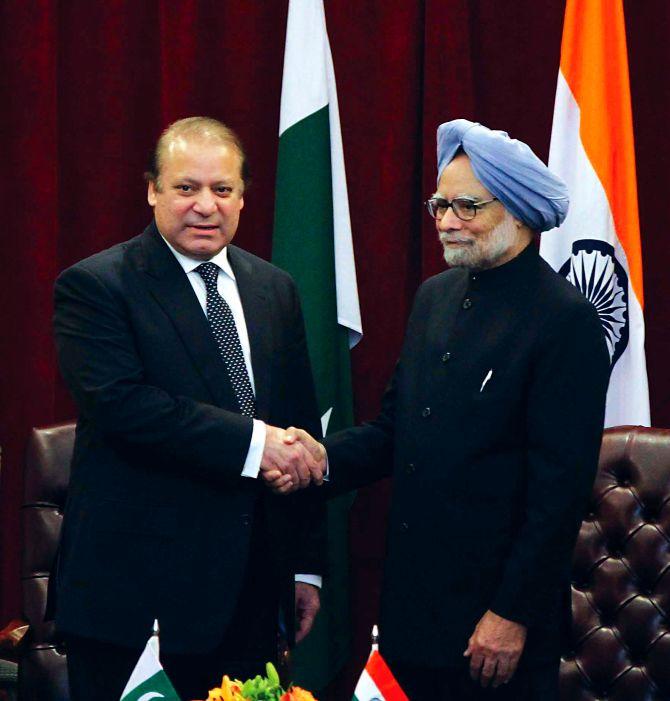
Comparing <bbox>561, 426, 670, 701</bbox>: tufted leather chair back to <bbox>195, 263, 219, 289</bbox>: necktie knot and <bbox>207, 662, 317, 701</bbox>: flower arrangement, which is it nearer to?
<bbox>195, 263, 219, 289</bbox>: necktie knot

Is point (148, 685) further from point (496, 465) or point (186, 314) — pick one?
point (186, 314)

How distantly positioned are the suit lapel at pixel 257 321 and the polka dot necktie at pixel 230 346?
23 millimetres

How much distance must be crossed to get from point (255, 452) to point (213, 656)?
0.48m

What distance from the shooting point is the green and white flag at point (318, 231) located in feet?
12.0

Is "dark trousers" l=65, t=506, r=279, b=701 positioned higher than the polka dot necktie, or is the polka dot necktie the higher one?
the polka dot necktie

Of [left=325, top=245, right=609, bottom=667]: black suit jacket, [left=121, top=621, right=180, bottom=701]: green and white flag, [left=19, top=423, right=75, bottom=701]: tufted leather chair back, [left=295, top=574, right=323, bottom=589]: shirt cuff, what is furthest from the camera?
[left=19, top=423, right=75, bottom=701]: tufted leather chair back

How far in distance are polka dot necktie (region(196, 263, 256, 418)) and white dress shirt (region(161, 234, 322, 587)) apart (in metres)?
0.01

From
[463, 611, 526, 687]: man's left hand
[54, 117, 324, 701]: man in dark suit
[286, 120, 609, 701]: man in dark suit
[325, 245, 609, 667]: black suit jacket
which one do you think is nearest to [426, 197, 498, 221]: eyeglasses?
[286, 120, 609, 701]: man in dark suit

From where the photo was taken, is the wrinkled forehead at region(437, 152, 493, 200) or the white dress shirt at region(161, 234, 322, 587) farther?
the white dress shirt at region(161, 234, 322, 587)

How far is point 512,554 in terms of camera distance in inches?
A: 97.3

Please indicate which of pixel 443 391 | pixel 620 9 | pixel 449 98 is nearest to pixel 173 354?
pixel 443 391

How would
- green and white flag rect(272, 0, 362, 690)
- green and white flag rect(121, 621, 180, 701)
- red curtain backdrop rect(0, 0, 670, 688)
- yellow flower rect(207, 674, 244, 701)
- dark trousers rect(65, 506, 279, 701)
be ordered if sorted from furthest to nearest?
red curtain backdrop rect(0, 0, 670, 688), green and white flag rect(272, 0, 362, 690), dark trousers rect(65, 506, 279, 701), green and white flag rect(121, 621, 180, 701), yellow flower rect(207, 674, 244, 701)

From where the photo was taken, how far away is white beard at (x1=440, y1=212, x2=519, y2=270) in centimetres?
260

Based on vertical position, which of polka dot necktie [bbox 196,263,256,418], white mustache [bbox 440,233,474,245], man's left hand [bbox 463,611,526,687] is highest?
white mustache [bbox 440,233,474,245]
